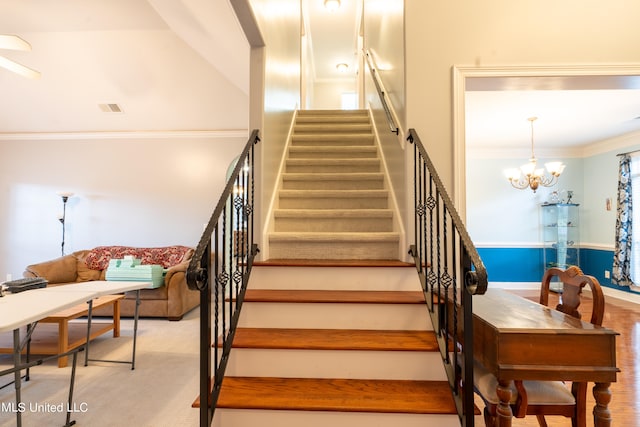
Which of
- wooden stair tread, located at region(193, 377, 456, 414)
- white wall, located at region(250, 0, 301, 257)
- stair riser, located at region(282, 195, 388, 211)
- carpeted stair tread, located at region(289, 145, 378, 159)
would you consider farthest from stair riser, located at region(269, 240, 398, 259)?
carpeted stair tread, located at region(289, 145, 378, 159)

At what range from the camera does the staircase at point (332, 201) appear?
2.58 metres

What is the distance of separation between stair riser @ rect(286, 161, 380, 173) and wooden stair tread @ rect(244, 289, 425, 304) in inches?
65.8

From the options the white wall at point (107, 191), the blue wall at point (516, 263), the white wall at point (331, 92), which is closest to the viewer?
the white wall at point (107, 191)

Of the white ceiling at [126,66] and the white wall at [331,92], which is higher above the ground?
the white wall at [331,92]

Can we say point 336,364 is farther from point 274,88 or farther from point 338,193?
point 274,88

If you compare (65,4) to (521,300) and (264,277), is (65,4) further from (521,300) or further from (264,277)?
(521,300)

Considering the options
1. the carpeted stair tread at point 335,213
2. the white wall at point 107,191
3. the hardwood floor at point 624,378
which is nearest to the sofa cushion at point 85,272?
the white wall at point 107,191

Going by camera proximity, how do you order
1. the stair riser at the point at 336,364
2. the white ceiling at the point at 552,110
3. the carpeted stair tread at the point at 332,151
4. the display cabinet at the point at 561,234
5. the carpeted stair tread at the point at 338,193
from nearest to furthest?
1. the stair riser at the point at 336,364
2. the white ceiling at the point at 552,110
3. the carpeted stair tread at the point at 338,193
4. the carpeted stair tread at the point at 332,151
5. the display cabinet at the point at 561,234

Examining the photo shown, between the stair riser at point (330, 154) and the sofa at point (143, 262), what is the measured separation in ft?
7.44

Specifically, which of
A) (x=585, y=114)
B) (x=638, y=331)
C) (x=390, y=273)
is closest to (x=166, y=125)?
(x=390, y=273)

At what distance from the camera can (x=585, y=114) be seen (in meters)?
4.39

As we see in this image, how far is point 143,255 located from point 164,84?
9.24 ft

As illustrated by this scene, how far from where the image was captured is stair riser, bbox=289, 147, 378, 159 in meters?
3.78

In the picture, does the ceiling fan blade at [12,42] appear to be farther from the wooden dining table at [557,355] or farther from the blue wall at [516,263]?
the blue wall at [516,263]
